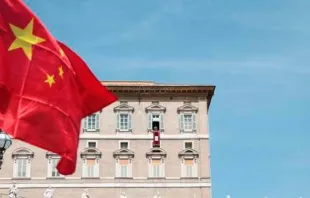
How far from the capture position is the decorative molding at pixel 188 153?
198 feet

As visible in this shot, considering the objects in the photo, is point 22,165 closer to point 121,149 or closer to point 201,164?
point 121,149

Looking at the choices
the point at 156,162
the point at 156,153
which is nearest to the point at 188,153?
the point at 156,153

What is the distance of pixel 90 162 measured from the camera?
197ft

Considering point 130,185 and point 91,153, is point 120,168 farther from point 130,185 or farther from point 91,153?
point 91,153

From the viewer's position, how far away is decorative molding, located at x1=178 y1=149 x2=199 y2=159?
60344 millimetres

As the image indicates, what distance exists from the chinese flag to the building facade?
43495 mm

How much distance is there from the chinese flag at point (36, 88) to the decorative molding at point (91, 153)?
43870 millimetres

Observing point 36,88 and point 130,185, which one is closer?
point 36,88

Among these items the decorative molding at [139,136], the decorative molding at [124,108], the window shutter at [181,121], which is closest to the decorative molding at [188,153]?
the decorative molding at [139,136]

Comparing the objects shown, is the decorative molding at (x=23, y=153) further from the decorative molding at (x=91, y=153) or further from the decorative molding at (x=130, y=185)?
the decorative molding at (x=91, y=153)

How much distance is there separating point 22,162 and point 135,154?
917cm

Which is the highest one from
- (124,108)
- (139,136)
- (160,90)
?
→ (160,90)

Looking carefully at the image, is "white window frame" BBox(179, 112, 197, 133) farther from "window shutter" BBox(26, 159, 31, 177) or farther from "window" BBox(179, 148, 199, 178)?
"window shutter" BBox(26, 159, 31, 177)

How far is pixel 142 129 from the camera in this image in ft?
202
